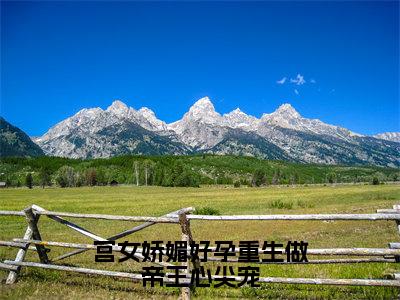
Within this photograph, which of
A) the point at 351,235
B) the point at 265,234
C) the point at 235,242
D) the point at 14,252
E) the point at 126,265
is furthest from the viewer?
the point at 265,234

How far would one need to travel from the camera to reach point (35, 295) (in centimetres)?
1043

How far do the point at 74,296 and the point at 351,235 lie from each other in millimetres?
15794

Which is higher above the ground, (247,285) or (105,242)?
(105,242)

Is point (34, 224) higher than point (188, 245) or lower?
higher

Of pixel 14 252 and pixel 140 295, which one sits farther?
pixel 14 252

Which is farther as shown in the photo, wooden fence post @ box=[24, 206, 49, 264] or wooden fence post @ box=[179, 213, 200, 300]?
wooden fence post @ box=[24, 206, 49, 264]

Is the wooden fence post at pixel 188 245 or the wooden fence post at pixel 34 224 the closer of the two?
the wooden fence post at pixel 188 245

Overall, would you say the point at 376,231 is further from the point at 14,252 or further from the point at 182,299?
the point at 14,252

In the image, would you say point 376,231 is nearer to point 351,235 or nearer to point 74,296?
point 351,235

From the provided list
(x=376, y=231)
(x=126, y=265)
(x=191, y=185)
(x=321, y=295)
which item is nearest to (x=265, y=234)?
(x=376, y=231)

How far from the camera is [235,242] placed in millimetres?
20047

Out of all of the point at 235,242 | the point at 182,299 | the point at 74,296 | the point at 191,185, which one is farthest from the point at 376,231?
the point at 191,185

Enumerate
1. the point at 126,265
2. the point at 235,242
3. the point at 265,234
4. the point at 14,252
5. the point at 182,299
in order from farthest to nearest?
the point at 265,234 → the point at 235,242 → the point at 14,252 → the point at 126,265 → the point at 182,299

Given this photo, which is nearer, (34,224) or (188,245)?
(188,245)
